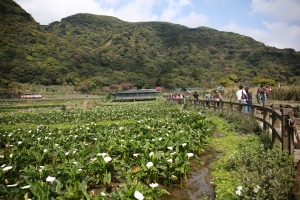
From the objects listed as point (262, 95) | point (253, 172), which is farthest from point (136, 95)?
point (253, 172)

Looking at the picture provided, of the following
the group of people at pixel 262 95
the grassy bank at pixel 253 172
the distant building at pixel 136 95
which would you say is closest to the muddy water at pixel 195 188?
the grassy bank at pixel 253 172

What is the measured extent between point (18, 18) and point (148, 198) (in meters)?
123

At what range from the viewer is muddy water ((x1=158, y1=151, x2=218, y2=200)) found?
3.70 metres

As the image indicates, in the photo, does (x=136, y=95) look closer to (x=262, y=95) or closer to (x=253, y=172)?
(x=262, y=95)

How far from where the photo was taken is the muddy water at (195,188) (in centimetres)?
370

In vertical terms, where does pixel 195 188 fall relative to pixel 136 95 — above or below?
below

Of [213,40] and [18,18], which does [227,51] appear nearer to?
[213,40]

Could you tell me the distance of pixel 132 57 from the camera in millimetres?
106938

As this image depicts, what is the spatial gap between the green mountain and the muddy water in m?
51.8

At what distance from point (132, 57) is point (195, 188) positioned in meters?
106

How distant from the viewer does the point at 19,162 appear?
4.67 m

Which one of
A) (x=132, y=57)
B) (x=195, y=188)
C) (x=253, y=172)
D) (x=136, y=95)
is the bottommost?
(x=195, y=188)

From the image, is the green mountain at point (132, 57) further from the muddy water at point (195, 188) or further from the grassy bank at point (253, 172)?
the muddy water at point (195, 188)

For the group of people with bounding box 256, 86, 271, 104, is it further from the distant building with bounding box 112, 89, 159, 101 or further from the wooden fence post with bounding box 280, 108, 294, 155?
the distant building with bounding box 112, 89, 159, 101
